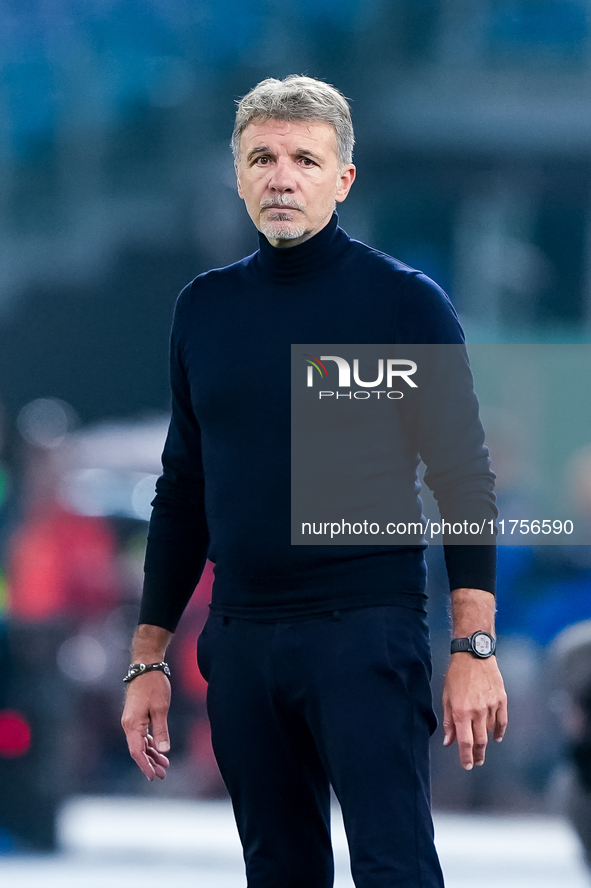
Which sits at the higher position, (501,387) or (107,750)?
(501,387)

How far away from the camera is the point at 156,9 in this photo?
4480 mm

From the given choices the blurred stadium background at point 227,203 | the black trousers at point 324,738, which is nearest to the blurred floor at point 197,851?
the blurred stadium background at point 227,203

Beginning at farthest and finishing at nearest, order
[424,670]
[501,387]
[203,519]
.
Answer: [501,387] < [203,519] < [424,670]

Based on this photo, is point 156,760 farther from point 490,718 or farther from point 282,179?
point 282,179

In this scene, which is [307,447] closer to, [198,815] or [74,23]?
[198,815]

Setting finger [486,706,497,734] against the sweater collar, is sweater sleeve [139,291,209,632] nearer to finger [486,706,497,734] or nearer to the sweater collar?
the sweater collar

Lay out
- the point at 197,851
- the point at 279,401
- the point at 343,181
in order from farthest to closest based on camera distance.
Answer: the point at 197,851, the point at 343,181, the point at 279,401

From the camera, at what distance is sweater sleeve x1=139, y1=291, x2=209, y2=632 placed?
1.75 m

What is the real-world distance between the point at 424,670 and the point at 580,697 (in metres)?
1.49

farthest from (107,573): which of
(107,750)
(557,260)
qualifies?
(557,260)

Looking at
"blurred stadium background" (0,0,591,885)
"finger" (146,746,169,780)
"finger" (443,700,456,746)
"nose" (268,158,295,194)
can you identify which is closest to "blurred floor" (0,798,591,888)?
"blurred stadium background" (0,0,591,885)

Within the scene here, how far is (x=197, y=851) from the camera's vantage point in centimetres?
363

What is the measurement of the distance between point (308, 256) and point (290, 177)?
11 cm

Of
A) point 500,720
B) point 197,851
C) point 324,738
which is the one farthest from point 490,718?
point 197,851
